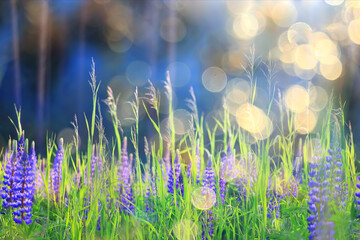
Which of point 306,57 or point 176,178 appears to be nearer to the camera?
point 176,178

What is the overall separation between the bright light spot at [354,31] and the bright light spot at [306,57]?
0.74 metres

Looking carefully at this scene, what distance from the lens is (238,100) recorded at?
444 cm

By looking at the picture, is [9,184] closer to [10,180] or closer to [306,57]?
[10,180]

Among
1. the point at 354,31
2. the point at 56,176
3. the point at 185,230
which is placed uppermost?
the point at 354,31

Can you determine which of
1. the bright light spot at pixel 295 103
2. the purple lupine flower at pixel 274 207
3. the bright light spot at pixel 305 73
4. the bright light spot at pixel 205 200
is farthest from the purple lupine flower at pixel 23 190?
the bright light spot at pixel 305 73

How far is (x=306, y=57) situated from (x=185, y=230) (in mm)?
4374

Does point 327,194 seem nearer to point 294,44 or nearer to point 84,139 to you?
point 84,139

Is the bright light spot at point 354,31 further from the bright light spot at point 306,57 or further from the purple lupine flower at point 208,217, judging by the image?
the purple lupine flower at point 208,217

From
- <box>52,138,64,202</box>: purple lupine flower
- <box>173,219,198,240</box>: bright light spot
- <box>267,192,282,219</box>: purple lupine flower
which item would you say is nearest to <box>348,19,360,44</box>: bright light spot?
<box>267,192,282,219</box>: purple lupine flower

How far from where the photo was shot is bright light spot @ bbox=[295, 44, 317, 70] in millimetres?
5574

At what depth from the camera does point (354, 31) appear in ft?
19.0

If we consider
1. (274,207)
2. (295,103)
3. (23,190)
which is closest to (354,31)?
(295,103)

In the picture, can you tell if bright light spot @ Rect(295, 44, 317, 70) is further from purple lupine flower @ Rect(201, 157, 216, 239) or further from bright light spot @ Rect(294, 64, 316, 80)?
purple lupine flower @ Rect(201, 157, 216, 239)

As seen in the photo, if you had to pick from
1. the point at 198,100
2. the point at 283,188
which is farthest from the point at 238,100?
the point at 283,188
